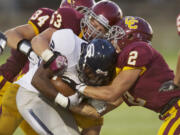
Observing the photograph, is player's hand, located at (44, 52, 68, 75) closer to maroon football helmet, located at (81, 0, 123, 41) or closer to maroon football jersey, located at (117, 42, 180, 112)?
maroon football jersey, located at (117, 42, 180, 112)

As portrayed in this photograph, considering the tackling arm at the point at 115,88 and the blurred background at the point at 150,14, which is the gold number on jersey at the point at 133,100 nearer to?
the tackling arm at the point at 115,88

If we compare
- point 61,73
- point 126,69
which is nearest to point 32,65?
point 61,73

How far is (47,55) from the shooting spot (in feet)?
14.4

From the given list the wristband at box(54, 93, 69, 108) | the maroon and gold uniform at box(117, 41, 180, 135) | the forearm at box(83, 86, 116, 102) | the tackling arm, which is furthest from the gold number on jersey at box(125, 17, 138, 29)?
the wristband at box(54, 93, 69, 108)

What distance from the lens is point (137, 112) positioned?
344 inches

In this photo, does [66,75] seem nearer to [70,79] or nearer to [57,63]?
[70,79]

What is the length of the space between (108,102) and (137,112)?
4.22 m

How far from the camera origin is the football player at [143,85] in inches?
168

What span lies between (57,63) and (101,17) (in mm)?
934

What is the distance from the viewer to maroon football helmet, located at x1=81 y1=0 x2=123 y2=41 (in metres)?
4.95

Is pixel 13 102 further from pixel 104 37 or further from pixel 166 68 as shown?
pixel 166 68

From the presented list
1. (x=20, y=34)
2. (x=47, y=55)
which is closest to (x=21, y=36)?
(x=20, y=34)

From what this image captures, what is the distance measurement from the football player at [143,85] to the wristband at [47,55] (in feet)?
1.17

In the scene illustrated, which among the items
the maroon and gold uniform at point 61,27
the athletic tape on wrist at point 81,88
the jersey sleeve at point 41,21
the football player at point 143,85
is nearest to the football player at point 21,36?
the jersey sleeve at point 41,21
